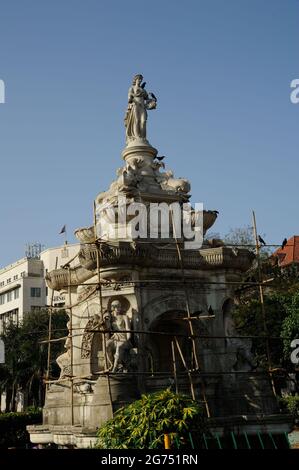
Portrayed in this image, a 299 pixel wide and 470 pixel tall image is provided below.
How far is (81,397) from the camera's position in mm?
17766

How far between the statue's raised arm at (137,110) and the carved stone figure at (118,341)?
7.19 m

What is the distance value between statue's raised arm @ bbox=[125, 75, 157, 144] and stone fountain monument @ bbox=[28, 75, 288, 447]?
8.96 feet

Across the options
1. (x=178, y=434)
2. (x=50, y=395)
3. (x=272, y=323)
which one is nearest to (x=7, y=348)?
(x=272, y=323)

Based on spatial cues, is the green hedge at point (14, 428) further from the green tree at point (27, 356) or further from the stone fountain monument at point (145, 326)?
the green tree at point (27, 356)

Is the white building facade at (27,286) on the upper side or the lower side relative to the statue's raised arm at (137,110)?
upper

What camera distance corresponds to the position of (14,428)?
2597cm

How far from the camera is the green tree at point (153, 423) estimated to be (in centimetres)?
1083

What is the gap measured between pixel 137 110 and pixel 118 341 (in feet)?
29.9

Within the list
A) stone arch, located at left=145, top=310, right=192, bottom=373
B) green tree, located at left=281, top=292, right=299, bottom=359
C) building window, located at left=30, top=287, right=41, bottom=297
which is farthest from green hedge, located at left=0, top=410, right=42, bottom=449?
building window, located at left=30, top=287, right=41, bottom=297

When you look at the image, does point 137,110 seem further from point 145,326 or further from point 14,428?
point 14,428

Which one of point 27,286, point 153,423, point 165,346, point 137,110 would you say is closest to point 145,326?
point 165,346

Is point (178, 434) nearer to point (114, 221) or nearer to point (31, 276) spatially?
point (114, 221)

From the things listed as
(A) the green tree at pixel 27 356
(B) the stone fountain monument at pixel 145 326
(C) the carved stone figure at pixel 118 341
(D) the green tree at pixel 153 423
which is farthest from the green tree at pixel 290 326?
(D) the green tree at pixel 153 423

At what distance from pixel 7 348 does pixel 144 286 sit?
36026 mm
